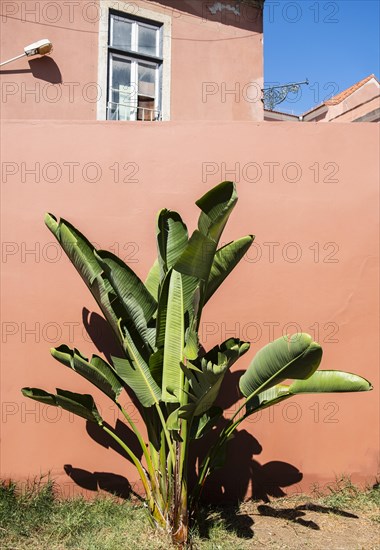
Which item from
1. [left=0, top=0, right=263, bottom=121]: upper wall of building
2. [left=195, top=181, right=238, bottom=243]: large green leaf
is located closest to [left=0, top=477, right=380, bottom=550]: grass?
[left=195, top=181, right=238, bottom=243]: large green leaf

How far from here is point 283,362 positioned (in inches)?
117

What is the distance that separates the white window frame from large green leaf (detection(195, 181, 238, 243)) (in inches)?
176

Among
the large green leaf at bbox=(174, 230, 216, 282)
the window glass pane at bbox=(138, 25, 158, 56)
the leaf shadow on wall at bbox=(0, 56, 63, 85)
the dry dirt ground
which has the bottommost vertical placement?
the dry dirt ground

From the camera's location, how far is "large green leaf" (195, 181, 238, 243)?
2.87m

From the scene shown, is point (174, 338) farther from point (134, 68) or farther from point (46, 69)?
point (134, 68)

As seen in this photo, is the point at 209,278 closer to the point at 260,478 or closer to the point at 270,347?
the point at 270,347

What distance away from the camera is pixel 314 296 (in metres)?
4.18

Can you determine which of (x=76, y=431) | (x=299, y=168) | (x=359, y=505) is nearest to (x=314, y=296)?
(x=299, y=168)

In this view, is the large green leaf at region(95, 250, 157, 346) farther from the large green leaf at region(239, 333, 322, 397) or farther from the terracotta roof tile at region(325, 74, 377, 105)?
the terracotta roof tile at region(325, 74, 377, 105)

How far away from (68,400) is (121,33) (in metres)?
Result: 5.64

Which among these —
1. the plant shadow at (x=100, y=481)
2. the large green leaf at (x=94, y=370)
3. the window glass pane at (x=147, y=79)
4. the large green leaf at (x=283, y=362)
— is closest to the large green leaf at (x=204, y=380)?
the large green leaf at (x=283, y=362)

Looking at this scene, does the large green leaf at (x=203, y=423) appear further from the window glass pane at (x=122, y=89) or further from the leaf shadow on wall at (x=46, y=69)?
the leaf shadow on wall at (x=46, y=69)

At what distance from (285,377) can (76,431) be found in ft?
5.92

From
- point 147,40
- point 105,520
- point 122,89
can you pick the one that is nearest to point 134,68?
point 122,89
